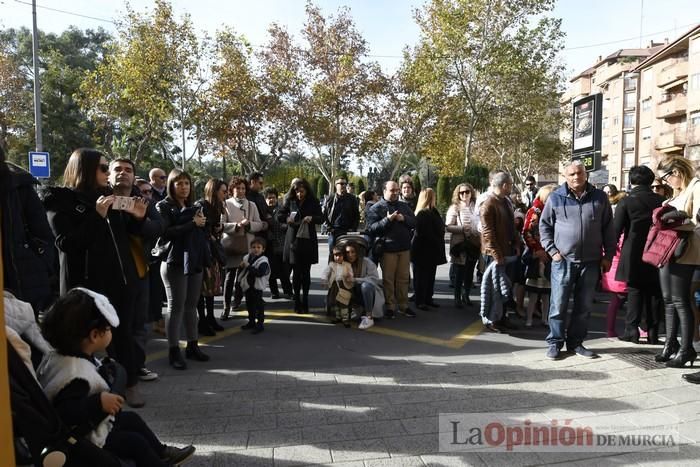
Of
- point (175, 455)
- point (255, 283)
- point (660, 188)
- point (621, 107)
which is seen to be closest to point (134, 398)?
point (175, 455)

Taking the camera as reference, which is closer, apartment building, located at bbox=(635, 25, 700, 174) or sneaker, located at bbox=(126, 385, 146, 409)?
sneaker, located at bbox=(126, 385, 146, 409)

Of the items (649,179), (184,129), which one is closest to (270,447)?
(649,179)

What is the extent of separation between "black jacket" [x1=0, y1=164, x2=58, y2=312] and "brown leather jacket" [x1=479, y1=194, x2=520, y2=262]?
15.9 ft

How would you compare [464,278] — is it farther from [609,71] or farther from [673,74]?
[609,71]

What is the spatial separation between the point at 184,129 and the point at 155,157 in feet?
76.2

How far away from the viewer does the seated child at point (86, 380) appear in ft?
8.09

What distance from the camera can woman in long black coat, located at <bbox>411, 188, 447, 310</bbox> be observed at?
7.86m

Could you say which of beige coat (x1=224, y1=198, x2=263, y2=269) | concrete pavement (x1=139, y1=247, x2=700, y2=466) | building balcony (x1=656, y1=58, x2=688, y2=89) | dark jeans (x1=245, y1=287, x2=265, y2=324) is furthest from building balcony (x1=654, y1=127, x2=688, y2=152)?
dark jeans (x1=245, y1=287, x2=265, y2=324)

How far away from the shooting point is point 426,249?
25.8 ft

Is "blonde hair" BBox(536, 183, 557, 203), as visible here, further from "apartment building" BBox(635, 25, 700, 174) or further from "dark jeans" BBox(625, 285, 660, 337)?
"apartment building" BBox(635, 25, 700, 174)

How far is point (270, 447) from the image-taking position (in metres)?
3.42

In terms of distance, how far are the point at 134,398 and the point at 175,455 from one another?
4.69 feet

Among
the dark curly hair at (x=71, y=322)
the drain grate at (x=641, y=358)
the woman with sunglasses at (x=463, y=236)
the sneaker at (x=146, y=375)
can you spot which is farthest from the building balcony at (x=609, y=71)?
the dark curly hair at (x=71, y=322)

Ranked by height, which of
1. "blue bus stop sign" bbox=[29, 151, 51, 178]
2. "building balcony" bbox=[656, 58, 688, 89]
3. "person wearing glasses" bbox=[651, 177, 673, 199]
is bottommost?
"person wearing glasses" bbox=[651, 177, 673, 199]
